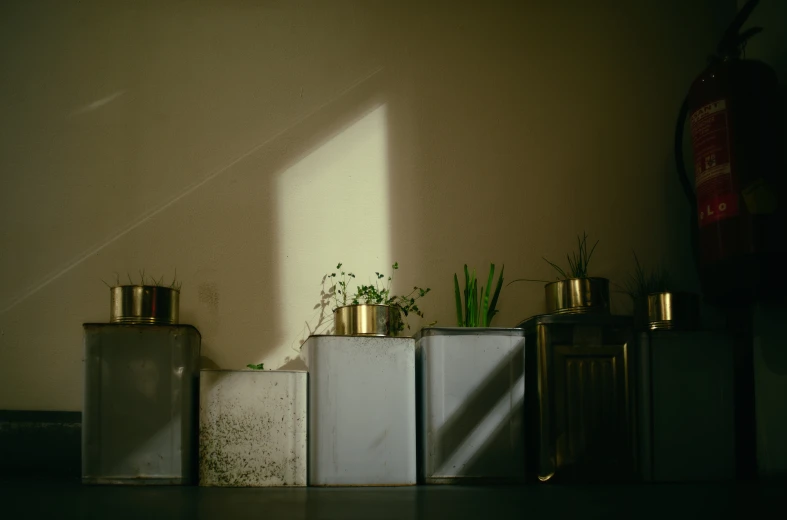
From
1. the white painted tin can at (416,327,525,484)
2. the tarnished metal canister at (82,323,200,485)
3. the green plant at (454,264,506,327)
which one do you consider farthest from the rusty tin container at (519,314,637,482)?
the tarnished metal canister at (82,323,200,485)

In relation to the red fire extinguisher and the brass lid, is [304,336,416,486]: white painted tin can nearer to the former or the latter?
the brass lid

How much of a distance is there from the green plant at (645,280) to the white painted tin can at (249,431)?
3.56 ft

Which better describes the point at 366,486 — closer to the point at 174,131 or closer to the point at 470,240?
the point at 470,240

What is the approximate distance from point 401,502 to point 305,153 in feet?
3.69

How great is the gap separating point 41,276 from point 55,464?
53 cm

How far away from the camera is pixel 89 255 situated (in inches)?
77.9

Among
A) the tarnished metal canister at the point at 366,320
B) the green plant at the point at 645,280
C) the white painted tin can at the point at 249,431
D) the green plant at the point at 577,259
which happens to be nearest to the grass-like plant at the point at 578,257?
the green plant at the point at 577,259

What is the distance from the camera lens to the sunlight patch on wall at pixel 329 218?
2.01 m

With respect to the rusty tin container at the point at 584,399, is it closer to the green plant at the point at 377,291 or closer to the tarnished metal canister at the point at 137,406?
the green plant at the point at 377,291

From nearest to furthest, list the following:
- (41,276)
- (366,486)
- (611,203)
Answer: (366,486) → (41,276) → (611,203)

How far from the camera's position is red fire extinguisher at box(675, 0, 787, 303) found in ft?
5.39

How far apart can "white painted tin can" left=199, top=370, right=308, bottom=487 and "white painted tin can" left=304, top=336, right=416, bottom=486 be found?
0.04 meters

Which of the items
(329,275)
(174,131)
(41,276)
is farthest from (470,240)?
(41,276)

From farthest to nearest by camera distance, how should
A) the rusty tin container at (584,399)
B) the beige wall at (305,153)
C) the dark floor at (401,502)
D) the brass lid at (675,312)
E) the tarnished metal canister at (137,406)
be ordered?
the beige wall at (305,153) → the brass lid at (675,312) → the rusty tin container at (584,399) → the tarnished metal canister at (137,406) → the dark floor at (401,502)
